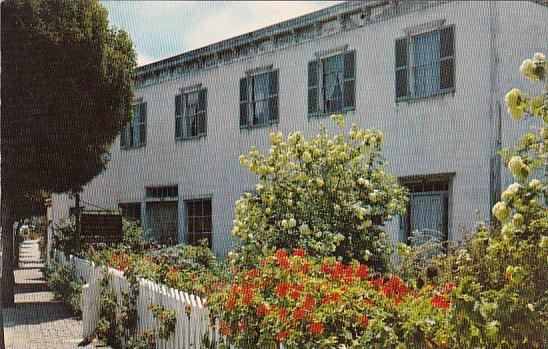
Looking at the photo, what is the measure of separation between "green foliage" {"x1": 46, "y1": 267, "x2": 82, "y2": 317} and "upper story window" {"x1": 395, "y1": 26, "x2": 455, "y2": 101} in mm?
7057

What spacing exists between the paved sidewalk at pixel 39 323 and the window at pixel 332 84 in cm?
682

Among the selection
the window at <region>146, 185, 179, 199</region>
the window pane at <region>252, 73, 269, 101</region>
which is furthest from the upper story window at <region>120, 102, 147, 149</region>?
the window pane at <region>252, 73, 269, 101</region>

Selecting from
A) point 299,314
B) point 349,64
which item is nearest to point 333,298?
point 299,314

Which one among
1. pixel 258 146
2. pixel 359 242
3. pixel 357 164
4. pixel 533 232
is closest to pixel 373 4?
pixel 258 146

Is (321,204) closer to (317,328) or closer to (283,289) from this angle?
(283,289)


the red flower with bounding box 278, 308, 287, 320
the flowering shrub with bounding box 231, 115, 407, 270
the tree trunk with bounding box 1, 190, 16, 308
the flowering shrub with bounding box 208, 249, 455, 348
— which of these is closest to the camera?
the flowering shrub with bounding box 208, 249, 455, 348

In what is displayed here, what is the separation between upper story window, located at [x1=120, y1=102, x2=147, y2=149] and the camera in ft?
68.8

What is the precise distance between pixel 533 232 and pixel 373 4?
11.1 meters

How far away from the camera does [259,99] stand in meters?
16.7

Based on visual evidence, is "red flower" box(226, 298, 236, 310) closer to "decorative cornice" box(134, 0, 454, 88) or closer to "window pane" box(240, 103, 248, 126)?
"decorative cornice" box(134, 0, 454, 88)

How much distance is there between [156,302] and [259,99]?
9.93 meters

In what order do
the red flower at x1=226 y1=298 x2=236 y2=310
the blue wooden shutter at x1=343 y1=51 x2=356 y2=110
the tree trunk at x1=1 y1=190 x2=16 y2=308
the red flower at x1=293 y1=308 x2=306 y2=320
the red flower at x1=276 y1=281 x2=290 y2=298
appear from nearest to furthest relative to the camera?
the red flower at x1=293 y1=308 x2=306 y2=320 → the red flower at x1=276 y1=281 x2=290 y2=298 → the red flower at x1=226 y1=298 x2=236 y2=310 → the tree trunk at x1=1 y1=190 x2=16 y2=308 → the blue wooden shutter at x1=343 y1=51 x2=356 y2=110

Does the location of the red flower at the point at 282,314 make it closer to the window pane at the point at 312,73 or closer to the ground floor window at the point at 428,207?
the ground floor window at the point at 428,207

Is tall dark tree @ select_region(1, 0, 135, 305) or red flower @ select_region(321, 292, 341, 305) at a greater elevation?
tall dark tree @ select_region(1, 0, 135, 305)
